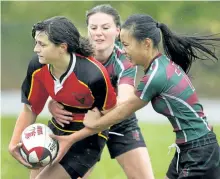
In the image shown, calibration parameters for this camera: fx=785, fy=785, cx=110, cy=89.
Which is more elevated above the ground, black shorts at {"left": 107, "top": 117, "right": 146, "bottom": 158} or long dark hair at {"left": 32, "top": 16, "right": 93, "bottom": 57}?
long dark hair at {"left": 32, "top": 16, "right": 93, "bottom": 57}

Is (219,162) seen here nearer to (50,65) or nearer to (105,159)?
(50,65)

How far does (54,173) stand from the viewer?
18.6ft

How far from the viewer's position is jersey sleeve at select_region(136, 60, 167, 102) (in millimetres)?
5191

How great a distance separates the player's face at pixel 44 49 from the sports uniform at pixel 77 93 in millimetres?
163

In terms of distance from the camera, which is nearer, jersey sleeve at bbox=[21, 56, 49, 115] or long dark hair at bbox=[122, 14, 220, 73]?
long dark hair at bbox=[122, 14, 220, 73]

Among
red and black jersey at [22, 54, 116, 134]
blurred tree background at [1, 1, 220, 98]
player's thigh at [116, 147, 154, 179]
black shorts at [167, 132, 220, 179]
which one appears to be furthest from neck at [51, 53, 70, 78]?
blurred tree background at [1, 1, 220, 98]

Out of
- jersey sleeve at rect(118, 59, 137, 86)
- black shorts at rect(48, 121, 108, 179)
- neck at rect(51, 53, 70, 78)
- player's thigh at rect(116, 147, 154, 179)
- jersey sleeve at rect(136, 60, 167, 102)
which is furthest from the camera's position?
player's thigh at rect(116, 147, 154, 179)

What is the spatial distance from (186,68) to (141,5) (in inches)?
404

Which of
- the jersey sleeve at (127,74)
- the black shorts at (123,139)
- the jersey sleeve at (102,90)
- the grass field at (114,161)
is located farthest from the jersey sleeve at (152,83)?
the grass field at (114,161)

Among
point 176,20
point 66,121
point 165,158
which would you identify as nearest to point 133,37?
point 66,121

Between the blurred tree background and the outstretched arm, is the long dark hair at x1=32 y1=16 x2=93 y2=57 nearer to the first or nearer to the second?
the outstretched arm

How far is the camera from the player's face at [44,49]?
553 centimetres

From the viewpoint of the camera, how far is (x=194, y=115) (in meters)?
5.25

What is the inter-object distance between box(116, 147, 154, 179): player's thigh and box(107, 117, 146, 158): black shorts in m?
0.04
